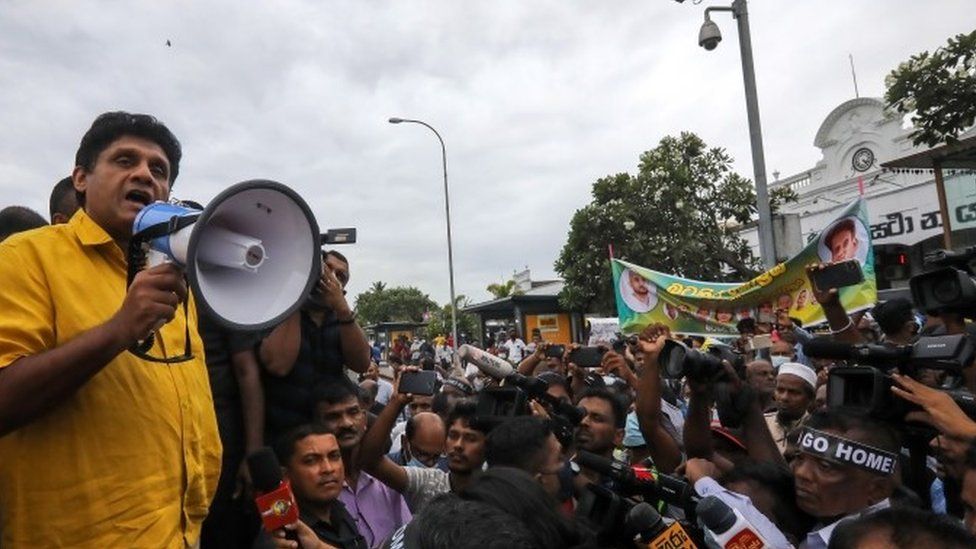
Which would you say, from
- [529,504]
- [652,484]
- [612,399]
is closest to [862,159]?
[612,399]

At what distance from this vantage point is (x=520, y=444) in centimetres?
288

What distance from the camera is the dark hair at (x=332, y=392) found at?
3.22 meters

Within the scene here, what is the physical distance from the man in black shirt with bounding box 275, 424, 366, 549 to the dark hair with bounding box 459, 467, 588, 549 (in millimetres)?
1291

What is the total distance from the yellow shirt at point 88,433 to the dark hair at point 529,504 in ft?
2.44

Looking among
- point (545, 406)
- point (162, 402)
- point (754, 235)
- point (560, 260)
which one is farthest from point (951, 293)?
point (754, 235)

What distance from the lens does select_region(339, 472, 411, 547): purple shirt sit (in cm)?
327

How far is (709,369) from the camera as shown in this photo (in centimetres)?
309

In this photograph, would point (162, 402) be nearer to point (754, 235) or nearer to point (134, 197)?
point (134, 197)

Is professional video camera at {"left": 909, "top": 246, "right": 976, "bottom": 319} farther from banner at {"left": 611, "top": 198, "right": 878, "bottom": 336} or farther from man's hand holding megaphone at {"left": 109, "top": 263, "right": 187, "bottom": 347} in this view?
banner at {"left": 611, "top": 198, "right": 878, "bottom": 336}

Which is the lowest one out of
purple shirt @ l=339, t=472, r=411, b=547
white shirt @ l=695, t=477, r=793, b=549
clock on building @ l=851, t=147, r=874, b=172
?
purple shirt @ l=339, t=472, r=411, b=547

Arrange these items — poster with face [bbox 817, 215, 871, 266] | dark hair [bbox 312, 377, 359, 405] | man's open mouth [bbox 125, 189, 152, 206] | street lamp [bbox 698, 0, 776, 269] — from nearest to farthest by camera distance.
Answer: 1. man's open mouth [bbox 125, 189, 152, 206]
2. dark hair [bbox 312, 377, 359, 405]
3. poster with face [bbox 817, 215, 871, 266]
4. street lamp [bbox 698, 0, 776, 269]

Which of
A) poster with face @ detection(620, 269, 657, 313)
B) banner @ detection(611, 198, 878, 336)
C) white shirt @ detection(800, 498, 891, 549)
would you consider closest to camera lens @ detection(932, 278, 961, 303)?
white shirt @ detection(800, 498, 891, 549)

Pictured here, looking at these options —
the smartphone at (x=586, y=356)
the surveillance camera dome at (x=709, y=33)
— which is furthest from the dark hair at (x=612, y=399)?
the surveillance camera dome at (x=709, y=33)

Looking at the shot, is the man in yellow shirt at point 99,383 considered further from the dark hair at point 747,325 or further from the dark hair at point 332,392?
the dark hair at point 747,325
